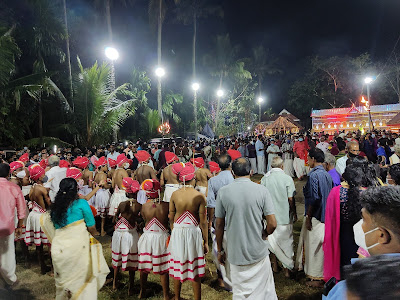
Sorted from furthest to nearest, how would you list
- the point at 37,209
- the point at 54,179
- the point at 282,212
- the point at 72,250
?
the point at 54,179
the point at 37,209
the point at 282,212
the point at 72,250

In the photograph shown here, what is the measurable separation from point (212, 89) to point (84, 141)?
96.1ft

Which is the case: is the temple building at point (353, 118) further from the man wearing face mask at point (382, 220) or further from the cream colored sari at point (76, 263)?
the man wearing face mask at point (382, 220)

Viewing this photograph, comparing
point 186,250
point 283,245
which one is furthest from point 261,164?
point 186,250

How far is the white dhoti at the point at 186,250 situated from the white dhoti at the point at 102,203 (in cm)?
411

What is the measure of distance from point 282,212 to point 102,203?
475 centimetres

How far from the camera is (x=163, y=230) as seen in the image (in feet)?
14.6

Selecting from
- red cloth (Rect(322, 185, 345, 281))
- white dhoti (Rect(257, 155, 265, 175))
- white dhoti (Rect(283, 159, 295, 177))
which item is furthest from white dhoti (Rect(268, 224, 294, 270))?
white dhoti (Rect(257, 155, 265, 175))

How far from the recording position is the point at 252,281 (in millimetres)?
3434

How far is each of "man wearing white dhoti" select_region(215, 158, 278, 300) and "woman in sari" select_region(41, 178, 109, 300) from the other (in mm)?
1708

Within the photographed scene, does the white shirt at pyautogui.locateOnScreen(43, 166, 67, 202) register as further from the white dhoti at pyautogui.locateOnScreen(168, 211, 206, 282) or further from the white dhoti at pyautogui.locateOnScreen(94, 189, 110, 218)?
the white dhoti at pyautogui.locateOnScreen(168, 211, 206, 282)

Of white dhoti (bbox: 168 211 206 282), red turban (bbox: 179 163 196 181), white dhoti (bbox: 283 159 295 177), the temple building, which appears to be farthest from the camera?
the temple building

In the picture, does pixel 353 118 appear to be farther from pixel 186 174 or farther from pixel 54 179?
pixel 186 174

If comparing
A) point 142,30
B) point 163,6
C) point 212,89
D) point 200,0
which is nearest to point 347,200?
point 163,6

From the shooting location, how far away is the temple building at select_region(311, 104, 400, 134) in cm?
3712
